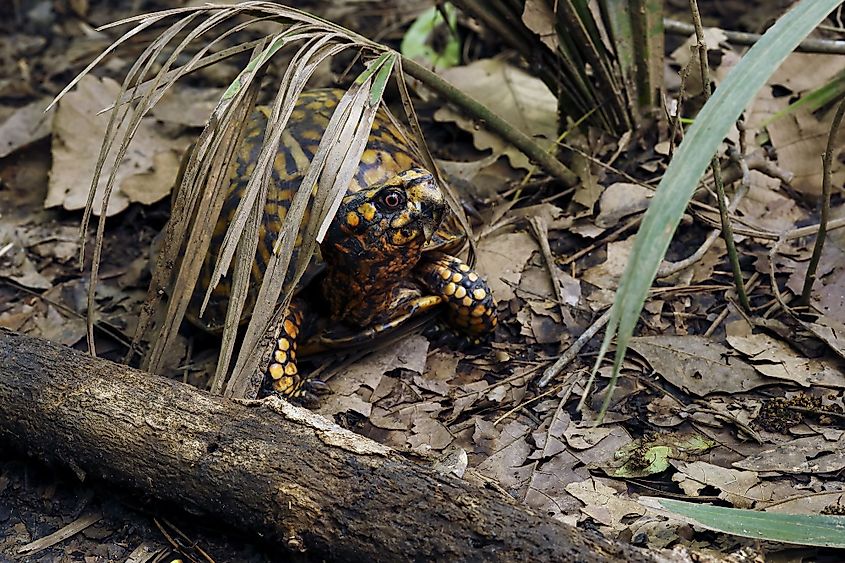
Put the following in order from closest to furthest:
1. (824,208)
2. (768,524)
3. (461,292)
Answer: (768,524) → (824,208) → (461,292)

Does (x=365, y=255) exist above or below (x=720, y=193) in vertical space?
below

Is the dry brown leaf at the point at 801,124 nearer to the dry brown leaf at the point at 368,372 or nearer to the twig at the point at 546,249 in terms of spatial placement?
the twig at the point at 546,249

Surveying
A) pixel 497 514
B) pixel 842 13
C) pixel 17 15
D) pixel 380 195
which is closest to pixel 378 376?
pixel 380 195

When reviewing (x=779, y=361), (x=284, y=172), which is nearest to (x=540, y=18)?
(x=284, y=172)

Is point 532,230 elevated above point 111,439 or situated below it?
above

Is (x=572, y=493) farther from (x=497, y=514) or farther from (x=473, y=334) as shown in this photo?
(x=473, y=334)

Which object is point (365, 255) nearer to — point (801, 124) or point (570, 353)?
point (570, 353)

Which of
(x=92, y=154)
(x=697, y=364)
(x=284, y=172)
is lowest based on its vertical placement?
(x=697, y=364)
